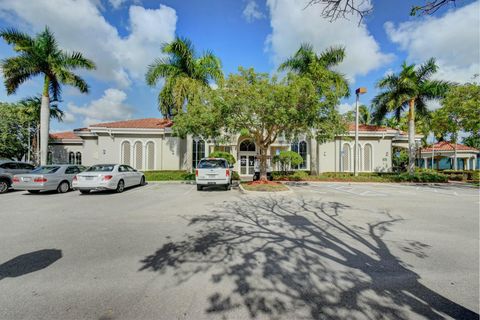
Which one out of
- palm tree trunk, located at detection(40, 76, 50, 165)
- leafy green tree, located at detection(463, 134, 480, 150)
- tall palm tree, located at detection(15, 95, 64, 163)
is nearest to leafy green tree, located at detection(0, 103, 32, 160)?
tall palm tree, located at detection(15, 95, 64, 163)

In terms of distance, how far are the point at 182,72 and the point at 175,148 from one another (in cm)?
711

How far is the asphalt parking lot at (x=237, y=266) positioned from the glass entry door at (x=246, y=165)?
15941 mm

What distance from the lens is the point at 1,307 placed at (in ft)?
8.66

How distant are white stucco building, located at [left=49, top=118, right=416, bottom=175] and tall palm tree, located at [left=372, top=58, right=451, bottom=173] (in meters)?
3.05

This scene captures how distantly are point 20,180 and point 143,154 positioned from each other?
1099 centimetres

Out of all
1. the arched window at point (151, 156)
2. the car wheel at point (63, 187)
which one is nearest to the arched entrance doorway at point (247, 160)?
the arched window at point (151, 156)

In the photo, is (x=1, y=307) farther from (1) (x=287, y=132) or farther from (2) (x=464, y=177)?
(2) (x=464, y=177)

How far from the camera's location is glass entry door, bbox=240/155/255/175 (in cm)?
2312

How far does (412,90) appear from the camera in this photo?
1898cm

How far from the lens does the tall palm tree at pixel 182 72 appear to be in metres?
17.6

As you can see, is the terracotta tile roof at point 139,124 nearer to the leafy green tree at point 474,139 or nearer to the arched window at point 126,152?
the arched window at point 126,152

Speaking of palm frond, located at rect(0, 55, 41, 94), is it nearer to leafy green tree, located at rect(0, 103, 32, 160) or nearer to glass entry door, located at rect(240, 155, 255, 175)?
leafy green tree, located at rect(0, 103, 32, 160)

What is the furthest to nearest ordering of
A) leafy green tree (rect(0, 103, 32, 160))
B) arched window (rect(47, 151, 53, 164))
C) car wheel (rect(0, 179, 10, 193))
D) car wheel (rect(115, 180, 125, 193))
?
arched window (rect(47, 151, 53, 164))
leafy green tree (rect(0, 103, 32, 160))
car wheel (rect(0, 179, 10, 193))
car wheel (rect(115, 180, 125, 193))

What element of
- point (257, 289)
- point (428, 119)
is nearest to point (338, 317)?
point (257, 289)
